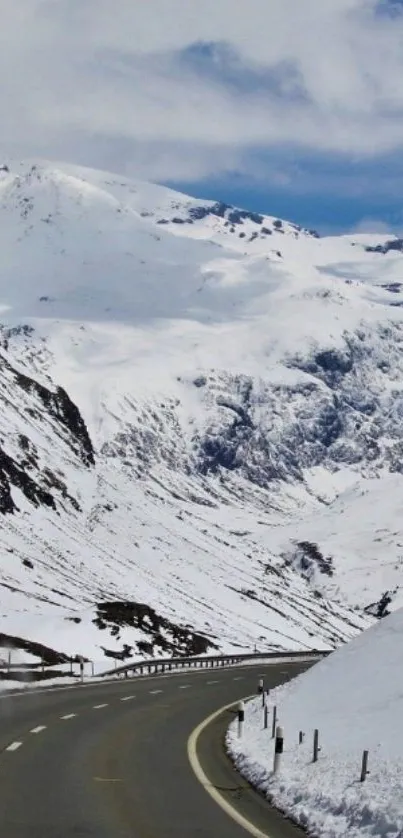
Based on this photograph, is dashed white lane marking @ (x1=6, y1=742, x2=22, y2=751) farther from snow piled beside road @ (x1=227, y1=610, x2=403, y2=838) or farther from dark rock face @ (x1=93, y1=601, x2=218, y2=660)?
dark rock face @ (x1=93, y1=601, x2=218, y2=660)

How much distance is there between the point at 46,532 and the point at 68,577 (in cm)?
2108

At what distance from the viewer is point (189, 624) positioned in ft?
487

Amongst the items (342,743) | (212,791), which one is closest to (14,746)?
(212,791)

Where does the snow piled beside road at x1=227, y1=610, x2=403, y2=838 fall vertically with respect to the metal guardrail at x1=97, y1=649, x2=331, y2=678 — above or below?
below

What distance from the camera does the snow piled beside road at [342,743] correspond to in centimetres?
1642

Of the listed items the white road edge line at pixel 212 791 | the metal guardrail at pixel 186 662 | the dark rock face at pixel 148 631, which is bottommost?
the white road edge line at pixel 212 791

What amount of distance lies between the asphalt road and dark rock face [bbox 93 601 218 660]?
49010 mm

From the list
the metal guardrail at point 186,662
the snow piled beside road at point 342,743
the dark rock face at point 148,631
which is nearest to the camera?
the snow piled beside road at point 342,743

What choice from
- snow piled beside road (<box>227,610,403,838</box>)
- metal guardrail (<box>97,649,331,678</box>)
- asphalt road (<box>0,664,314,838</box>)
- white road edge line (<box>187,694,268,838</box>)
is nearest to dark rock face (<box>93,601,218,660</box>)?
metal guardrail (<box>97,649,331,678</box>)

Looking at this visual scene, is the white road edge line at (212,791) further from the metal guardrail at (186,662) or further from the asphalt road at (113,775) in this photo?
the metal guardrail at (186,662)

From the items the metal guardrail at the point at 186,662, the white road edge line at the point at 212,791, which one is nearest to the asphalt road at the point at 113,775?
the white road edge line at the point at 212,791

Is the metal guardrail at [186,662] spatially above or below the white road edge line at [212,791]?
above

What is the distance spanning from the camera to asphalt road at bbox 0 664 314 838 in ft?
51.3

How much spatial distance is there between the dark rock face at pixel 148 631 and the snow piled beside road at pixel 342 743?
49.5 meters
